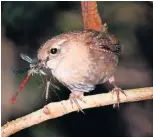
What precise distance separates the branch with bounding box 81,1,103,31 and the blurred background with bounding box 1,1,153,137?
5 centimetres

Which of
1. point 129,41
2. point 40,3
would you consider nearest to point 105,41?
point 129,41

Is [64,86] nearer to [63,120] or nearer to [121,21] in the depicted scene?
[63,120]

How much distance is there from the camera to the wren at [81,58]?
3.12ft

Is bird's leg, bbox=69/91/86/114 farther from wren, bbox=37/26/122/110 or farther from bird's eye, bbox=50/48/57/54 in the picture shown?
bird's eye, bbox=50/48/57/54

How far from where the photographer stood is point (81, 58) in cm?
102

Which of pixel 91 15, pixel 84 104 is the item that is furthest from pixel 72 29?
pixel 84 104

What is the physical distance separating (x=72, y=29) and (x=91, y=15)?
109mm

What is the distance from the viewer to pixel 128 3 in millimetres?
1157

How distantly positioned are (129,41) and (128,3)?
10 centimetres

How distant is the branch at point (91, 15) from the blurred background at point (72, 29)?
0.17 feet

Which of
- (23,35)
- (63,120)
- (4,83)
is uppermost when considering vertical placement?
(23,35)

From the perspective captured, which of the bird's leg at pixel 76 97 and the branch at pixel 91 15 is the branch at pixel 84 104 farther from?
the branch at pixel 91 15

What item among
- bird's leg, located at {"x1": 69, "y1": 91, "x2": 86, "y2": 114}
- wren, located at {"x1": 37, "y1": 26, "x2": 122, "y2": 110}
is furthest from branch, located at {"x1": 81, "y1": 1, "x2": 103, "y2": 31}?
bird's leg, located at {"x1": 69, "y1": 91, "x2": 86, "y2": 114}

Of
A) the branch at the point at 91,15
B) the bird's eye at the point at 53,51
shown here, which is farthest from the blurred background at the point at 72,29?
the bird's eye at the point at 53,51
